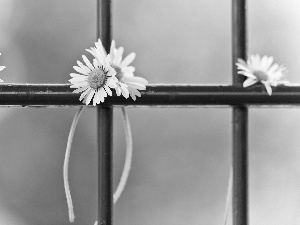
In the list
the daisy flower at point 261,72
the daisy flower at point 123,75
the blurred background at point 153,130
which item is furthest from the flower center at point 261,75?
the blurred background at point 153,130

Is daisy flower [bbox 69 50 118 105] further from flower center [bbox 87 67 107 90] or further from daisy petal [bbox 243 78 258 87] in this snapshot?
daisy petal [bbox 243 78 258 87]

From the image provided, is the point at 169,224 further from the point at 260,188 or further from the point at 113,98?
the point at 113,98

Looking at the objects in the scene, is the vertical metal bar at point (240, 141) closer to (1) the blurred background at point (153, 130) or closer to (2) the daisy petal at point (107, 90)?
(2) the daisy petal at point (107, 90)

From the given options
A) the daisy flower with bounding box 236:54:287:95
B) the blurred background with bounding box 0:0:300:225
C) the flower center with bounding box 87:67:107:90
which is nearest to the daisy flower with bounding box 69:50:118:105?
the flower center with bounding box 87:67:107:90

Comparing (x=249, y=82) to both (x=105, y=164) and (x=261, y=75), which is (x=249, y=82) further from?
(x=105, y=164)

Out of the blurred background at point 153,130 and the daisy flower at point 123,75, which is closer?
the daisy flower at point 123,75

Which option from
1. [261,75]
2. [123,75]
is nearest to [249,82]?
[261,75]

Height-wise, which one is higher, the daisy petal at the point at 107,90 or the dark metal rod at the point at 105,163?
the daisy petal at the point at 107,90
